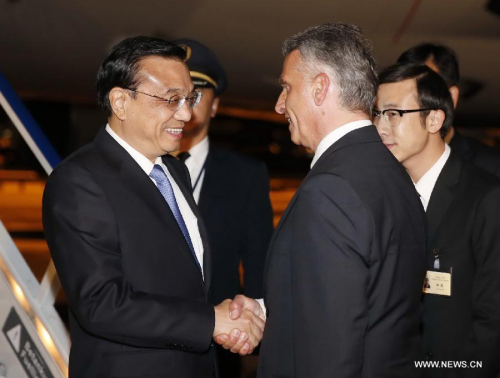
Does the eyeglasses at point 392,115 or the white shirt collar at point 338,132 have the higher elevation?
the white shirt collar at point 338,132

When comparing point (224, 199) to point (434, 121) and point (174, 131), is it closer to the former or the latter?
point (174, 131)

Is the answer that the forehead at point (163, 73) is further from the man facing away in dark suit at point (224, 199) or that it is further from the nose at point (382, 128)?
the man facing away in dark suit at point (224, 199)

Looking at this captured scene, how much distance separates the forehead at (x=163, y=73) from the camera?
1753 millimetres

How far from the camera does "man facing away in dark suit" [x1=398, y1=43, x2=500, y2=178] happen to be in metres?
2.71

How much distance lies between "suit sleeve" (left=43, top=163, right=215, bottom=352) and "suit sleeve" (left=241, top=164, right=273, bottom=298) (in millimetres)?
959

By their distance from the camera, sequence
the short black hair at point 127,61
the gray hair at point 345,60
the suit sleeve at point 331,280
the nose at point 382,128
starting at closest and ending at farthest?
the suit sleeve at point 331,280 → the gray hair at point 345,60 → the short black hair at point 127,61 → the nose at point 382,128

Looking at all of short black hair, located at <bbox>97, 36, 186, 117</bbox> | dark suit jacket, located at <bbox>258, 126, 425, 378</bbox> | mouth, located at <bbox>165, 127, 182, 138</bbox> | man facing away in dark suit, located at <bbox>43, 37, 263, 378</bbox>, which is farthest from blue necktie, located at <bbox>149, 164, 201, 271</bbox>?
dark suit jacket, located at <bbox>258, 126, 425, 378</bbox>

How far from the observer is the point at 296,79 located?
61.3 inches

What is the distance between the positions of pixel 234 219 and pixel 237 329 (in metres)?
0.84

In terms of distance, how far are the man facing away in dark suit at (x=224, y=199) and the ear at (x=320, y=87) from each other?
1.13 m

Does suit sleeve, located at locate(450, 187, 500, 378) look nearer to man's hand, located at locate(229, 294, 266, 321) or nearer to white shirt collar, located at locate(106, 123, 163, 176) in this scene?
man's hand, located at locate(229, 294, 266, 321)

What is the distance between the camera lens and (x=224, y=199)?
2590mm

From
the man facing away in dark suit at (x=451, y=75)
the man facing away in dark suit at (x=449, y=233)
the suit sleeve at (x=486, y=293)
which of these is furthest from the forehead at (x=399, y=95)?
the man facing away in dark suit at (x=451, y=75)

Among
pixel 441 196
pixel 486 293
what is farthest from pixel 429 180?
pixel 486 293
